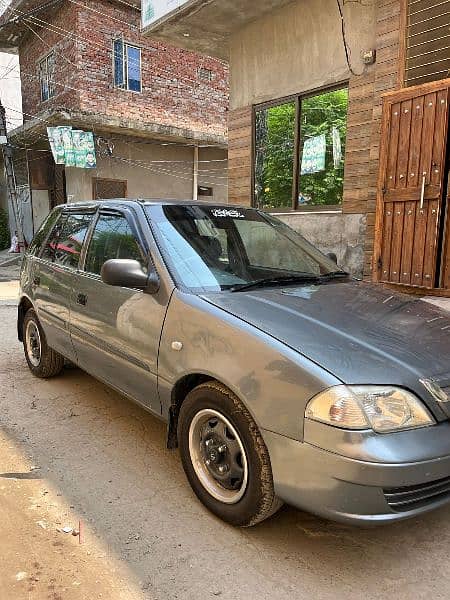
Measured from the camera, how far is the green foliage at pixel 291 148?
7.18 metres

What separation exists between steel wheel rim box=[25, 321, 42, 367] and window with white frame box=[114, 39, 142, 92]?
38.9 ft

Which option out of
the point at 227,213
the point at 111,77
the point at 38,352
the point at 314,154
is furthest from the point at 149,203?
the point at 111,77

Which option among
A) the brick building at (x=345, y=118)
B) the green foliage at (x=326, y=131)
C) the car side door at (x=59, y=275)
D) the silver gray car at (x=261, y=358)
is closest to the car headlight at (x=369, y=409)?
the silver gray car at (x=261, y=358)

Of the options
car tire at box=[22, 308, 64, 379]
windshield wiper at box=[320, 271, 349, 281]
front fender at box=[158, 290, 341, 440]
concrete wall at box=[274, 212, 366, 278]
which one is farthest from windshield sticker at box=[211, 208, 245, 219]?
concrete wall at box=[274, 212, 366, 278]

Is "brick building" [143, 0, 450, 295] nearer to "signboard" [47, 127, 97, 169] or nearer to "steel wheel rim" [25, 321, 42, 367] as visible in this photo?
"steel wheel rim" [25, 321, 42, 367]

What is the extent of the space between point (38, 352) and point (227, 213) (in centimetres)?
243

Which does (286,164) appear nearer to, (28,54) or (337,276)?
(337,276)

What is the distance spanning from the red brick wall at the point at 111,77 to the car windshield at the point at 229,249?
38.4ft

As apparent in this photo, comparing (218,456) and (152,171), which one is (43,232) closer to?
(218,456)

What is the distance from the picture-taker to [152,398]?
2879mm

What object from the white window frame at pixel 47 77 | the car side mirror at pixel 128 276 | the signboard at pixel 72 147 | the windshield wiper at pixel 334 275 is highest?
the white window frame at pixel 47 77

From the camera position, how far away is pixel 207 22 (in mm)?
8070

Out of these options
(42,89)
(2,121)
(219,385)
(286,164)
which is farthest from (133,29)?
(219,385)

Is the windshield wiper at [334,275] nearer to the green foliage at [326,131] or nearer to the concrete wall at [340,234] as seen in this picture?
the concrete wall at [340,234]
